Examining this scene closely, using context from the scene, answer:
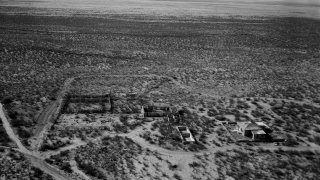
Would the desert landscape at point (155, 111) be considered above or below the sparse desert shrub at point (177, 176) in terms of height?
above

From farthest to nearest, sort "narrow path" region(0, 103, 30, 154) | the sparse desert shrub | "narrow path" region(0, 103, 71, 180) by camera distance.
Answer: "narrow path" region(0, 103, 30, 154)
the sparse desert shrub
"narrow path" region(0, 103, 71, 180)

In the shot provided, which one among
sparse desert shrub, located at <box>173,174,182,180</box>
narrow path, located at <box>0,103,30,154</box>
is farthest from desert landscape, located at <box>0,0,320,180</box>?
sparse desert shrub, located at <box>173,174,182,180</box>

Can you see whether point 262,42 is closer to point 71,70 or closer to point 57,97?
point 71,70

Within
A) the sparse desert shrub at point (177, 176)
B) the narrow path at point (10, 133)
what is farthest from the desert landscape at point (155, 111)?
the sparse desert shrub at point (177, 176)

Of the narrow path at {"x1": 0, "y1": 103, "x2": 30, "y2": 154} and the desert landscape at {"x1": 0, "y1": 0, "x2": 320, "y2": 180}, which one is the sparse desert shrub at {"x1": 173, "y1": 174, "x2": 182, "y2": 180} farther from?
the narrow path at {"x1": 0, "y1": 103, "x2": 30, "y2": 154}

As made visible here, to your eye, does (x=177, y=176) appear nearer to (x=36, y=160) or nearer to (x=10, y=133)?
(x=36, y=160)

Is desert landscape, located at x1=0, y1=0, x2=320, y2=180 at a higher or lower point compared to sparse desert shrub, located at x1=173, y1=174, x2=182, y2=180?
higher

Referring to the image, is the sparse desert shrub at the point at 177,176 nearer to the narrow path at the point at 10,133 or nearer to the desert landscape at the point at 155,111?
the desert landscape at the point at 155,111

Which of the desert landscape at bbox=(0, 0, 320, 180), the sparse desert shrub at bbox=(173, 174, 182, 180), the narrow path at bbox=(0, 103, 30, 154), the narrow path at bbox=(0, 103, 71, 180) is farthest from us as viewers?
the narrow path at bbox=(0, 103, 30, 154)

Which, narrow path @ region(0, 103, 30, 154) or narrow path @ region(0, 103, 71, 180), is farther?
narrow path @ region(0, 103, 30, 154)

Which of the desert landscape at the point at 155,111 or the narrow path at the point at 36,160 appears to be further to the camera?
the desert landscape at the point at 155,111
